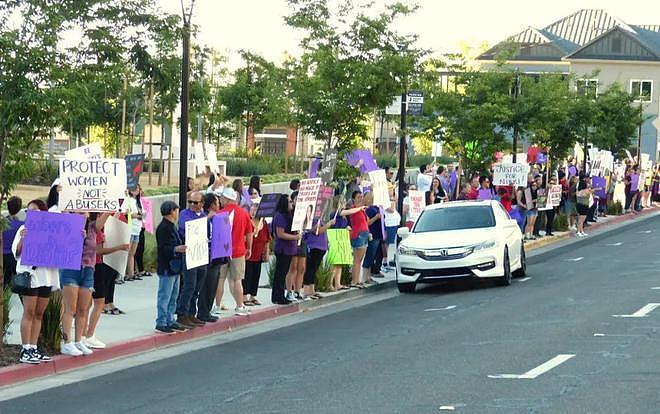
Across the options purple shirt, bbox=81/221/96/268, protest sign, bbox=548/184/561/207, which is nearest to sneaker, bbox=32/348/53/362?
purple shirt, bbox=81/221/96/268

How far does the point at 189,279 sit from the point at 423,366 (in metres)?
4.40

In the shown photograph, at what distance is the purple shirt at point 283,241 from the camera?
2052 centimetres

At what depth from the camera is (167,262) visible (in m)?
16.5

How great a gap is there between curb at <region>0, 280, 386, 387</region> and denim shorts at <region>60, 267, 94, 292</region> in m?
0.80

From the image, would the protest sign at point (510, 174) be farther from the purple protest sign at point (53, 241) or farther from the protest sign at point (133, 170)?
the purple protest sign at point (53, 241)

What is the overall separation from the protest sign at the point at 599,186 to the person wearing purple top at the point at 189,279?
96.7 ft

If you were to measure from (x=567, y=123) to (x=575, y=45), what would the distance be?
191ft

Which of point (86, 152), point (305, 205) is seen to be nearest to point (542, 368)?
point (86, 152)

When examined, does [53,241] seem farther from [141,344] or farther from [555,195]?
[555,195]

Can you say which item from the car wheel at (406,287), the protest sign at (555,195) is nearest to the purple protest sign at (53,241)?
the car wheel at (406,287)

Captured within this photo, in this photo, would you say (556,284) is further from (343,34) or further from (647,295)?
(343,34)

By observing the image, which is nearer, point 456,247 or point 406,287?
point 456,247

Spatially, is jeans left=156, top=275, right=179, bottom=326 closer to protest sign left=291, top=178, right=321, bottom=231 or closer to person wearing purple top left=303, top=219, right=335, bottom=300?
protest sign left=291, top=178, right=321, bottom=231

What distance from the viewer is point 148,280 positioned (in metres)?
23.2
